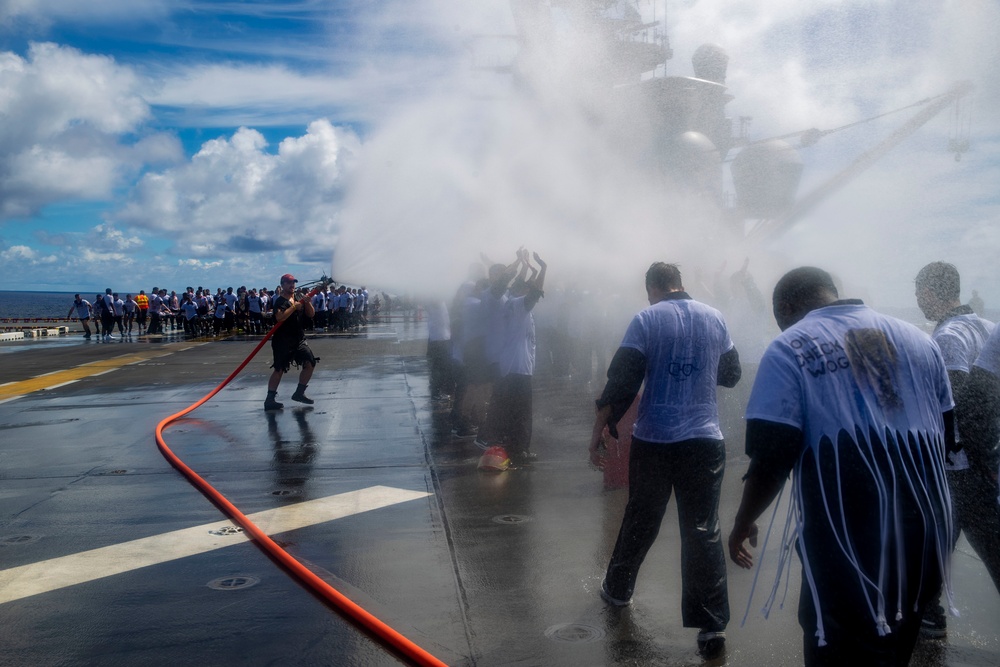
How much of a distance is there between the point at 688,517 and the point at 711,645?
22.0 inches

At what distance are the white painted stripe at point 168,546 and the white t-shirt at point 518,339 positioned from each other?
1.48m

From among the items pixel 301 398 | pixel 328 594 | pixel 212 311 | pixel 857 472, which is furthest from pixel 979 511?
pixel 212 311

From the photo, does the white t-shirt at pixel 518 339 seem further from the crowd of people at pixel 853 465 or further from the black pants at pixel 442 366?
the crowd of people at pixel 853 465

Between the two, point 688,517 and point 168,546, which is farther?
point 168,546

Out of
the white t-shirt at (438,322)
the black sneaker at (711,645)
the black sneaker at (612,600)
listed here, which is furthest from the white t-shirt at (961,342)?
the white t-shirt at (438,322)

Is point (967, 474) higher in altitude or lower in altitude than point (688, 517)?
higher

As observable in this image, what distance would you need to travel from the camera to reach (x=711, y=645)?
3613mm

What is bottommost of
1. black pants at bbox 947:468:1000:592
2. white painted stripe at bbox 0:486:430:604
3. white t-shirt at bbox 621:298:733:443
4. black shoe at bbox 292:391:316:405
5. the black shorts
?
white painted stripe at bbox 0:486:430:604

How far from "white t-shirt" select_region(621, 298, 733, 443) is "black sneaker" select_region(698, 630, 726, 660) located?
87 cm

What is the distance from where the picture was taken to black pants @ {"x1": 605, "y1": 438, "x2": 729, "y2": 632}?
3666 millimetres

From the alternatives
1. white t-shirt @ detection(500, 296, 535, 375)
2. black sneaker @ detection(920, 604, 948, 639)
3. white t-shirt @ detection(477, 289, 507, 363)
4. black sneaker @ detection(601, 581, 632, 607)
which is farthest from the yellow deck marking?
black sneaker @ detection(920, 604, 948, 639)

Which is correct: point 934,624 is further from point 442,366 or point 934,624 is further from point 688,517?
point 442,366

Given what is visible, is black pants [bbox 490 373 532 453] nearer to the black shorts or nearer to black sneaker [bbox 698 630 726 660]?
black sneaker [bbox 698 630 726 660]

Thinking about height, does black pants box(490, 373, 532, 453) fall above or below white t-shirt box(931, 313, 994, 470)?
Answer: below
